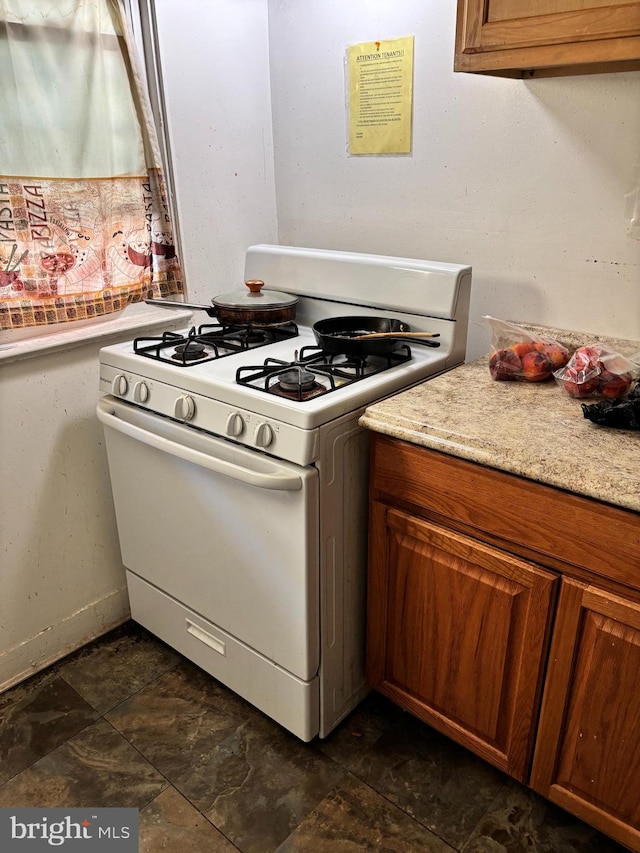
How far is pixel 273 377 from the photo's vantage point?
61.1 inches

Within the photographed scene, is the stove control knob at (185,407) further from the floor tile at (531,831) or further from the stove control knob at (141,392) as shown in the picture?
the floor tile at (531,831)

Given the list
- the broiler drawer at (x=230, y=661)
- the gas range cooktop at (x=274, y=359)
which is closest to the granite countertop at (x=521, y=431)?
the gas range cooktop at (x=274, y=359)

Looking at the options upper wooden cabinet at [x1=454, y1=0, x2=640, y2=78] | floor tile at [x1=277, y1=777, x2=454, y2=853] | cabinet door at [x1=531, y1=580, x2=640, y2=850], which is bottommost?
floor tile at [x1=277, y1=777, x2=454, y2=853]

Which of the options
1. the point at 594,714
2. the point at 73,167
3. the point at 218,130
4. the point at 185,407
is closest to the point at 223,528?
the point at 185,407

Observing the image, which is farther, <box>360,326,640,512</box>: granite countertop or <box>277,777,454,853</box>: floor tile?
<box>277,777,454,853</box>: floor tile

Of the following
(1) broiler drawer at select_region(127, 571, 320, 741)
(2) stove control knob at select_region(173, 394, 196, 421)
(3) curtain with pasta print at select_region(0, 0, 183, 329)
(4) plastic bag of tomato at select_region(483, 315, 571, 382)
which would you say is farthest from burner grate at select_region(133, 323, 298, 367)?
(1) broiler drawer at select_region(127, 571, 320, 741)

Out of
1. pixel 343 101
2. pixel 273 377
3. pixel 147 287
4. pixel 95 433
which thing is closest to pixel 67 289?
pixel 147 287

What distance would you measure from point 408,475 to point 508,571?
0.28 m

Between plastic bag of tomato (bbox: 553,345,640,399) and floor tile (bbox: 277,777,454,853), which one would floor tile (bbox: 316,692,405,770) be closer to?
floor tile (bbox: 277,777,454,853)

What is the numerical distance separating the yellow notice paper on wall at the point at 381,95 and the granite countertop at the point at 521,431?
76 cm

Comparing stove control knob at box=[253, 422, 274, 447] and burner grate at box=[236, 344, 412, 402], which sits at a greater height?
burner grate at box=[236, 344, 412, 402]

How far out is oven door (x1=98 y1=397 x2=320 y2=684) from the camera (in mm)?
1443

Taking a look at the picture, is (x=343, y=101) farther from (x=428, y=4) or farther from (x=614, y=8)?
(x=614, y=8)

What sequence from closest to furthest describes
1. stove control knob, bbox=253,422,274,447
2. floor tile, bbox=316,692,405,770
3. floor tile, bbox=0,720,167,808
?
stove control knob, bbox=253,422,274,447 → floor tile, bbox=0,720,167,808 → floor tile, bbox=316,692,405,770
